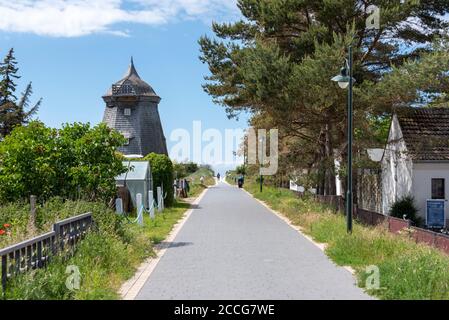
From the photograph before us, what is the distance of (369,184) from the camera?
32219 millimetres

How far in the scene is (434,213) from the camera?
24.4m

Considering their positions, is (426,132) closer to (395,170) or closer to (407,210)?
(395,170)

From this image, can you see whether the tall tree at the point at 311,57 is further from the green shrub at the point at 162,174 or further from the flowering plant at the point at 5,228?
the flowering plant at the point at 5,228

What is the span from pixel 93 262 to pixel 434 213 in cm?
1787

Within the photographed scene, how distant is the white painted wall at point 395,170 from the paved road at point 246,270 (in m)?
9.94

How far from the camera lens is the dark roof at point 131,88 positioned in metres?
57.9

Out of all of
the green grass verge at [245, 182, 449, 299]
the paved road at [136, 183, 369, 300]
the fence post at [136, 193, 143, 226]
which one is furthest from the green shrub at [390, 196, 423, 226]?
the fence post at [136, 193, 143, 226]

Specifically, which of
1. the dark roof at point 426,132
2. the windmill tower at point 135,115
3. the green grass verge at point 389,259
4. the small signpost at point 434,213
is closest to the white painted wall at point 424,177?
the dark roof at point 426,132

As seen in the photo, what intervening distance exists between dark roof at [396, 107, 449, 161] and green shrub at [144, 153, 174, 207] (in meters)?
12.9

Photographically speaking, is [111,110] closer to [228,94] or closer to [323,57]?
[228,94]

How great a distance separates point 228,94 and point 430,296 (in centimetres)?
2188

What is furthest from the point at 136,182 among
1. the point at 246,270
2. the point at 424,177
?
the point at 246,270

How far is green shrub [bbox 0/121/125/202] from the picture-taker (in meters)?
14.9
